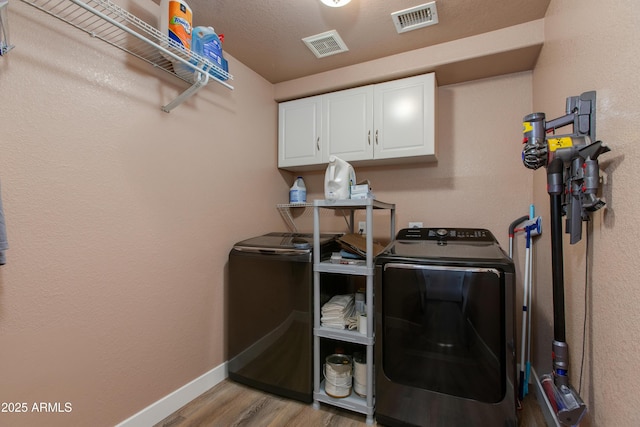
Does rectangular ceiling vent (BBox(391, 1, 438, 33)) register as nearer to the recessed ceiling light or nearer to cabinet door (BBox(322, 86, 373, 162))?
the recessed ceiling light

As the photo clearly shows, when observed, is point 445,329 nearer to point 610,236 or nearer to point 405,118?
point 610,236

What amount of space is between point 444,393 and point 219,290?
151cm

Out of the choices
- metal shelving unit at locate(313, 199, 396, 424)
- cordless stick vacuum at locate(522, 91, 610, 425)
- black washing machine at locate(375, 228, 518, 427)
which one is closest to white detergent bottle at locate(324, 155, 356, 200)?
metal shelving unit at locate(313, 199, 396, 424)

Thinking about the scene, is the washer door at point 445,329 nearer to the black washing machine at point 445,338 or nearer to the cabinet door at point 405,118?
the black washing machine at point 445,338

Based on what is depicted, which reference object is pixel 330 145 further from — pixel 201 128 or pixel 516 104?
pixel 516 104

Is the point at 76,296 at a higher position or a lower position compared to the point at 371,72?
lower

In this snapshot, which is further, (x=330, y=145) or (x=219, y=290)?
(x=330, y=145)

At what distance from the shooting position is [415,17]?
173 centimetres

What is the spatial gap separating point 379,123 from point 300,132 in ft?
2.29

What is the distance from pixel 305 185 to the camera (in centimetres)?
281

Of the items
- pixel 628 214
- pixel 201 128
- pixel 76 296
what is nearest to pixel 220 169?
pixel 201 128

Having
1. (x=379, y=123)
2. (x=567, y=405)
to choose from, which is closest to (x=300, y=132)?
(x=379, y=123)

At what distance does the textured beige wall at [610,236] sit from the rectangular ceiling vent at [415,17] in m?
0.64

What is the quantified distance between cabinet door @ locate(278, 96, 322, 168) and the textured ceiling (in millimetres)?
388
